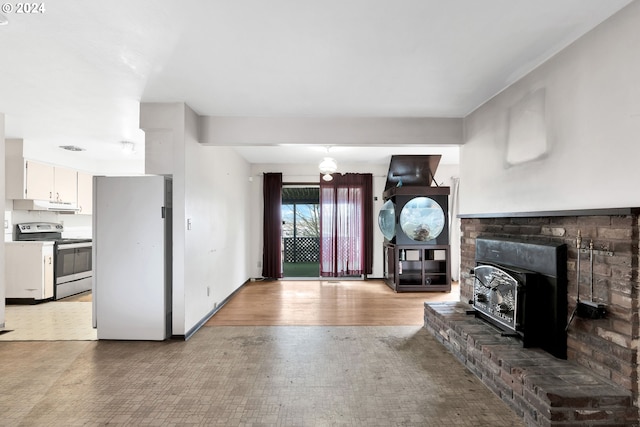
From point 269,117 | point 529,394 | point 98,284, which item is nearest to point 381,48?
point 269,117

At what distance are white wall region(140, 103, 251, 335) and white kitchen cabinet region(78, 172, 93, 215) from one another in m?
3.10

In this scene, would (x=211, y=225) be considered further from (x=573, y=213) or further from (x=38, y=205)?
(x=573, y=213)

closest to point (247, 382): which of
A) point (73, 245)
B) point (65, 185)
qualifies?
point (73, 245)

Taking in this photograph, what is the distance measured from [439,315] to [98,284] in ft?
11.4

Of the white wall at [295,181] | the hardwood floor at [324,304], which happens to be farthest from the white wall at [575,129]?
the white wall at [295,181]

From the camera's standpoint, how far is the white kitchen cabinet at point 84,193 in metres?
5.87

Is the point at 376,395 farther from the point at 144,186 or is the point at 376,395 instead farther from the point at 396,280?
the point at 396,280

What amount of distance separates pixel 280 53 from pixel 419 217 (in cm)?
410

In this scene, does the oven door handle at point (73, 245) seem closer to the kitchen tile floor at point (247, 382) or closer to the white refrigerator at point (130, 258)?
the kitchen tile floor at point (247, 382)

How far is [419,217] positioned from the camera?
566cm

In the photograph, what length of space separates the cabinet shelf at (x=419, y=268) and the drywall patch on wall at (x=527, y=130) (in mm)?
3014

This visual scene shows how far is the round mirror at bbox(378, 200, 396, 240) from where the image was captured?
5.72 meters

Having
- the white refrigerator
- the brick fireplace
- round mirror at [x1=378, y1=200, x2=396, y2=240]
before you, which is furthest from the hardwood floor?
the brick fireplace

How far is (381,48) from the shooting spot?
2.26 m
